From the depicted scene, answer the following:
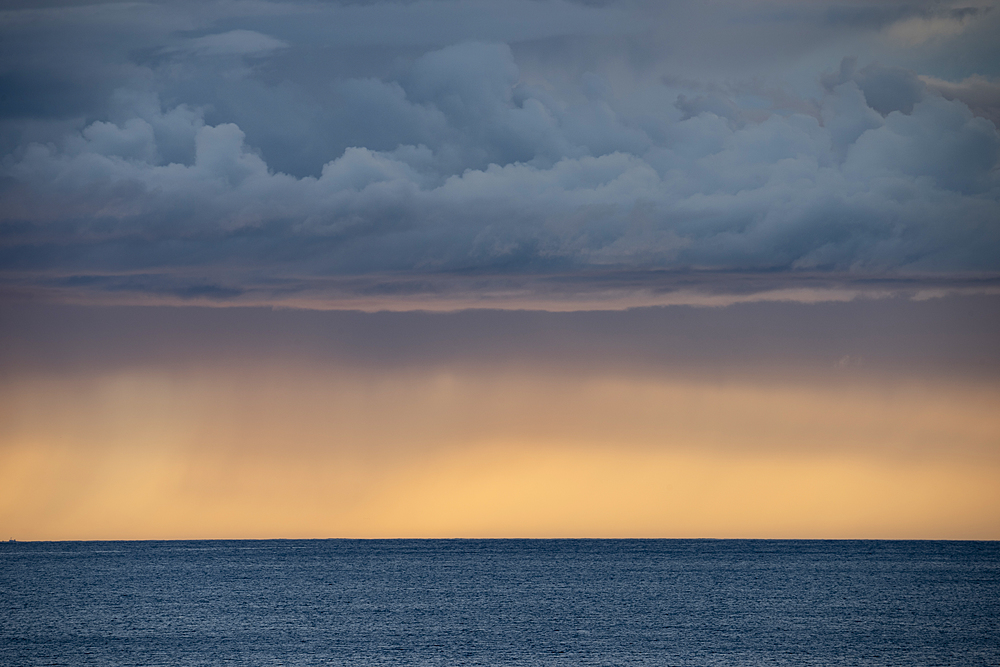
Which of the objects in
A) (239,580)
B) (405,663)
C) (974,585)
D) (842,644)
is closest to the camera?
(405,663)

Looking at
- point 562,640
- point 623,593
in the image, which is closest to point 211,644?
point 562,640

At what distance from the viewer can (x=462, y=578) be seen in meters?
198

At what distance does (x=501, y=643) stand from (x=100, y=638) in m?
37.1

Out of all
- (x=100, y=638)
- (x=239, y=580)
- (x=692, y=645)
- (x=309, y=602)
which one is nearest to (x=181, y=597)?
(x=309, y=602)

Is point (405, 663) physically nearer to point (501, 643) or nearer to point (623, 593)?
point (501, 643)

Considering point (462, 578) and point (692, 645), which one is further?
point (462, 578)

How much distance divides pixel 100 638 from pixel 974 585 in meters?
128

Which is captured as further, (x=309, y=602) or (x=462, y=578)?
(x=462, y=578)

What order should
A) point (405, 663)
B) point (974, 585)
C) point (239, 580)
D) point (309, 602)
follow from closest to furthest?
point (405, 663)
point (309, 602)
point (974, 585)
point (239, 580)

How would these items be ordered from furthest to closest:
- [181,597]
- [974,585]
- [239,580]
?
[239,580], [974,585], [181,597]

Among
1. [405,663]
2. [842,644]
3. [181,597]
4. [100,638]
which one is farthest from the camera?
[181,597]

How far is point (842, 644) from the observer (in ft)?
319

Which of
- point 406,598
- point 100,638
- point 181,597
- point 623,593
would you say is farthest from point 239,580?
point 100,638

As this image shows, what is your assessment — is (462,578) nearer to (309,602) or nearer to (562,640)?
(309,602)
